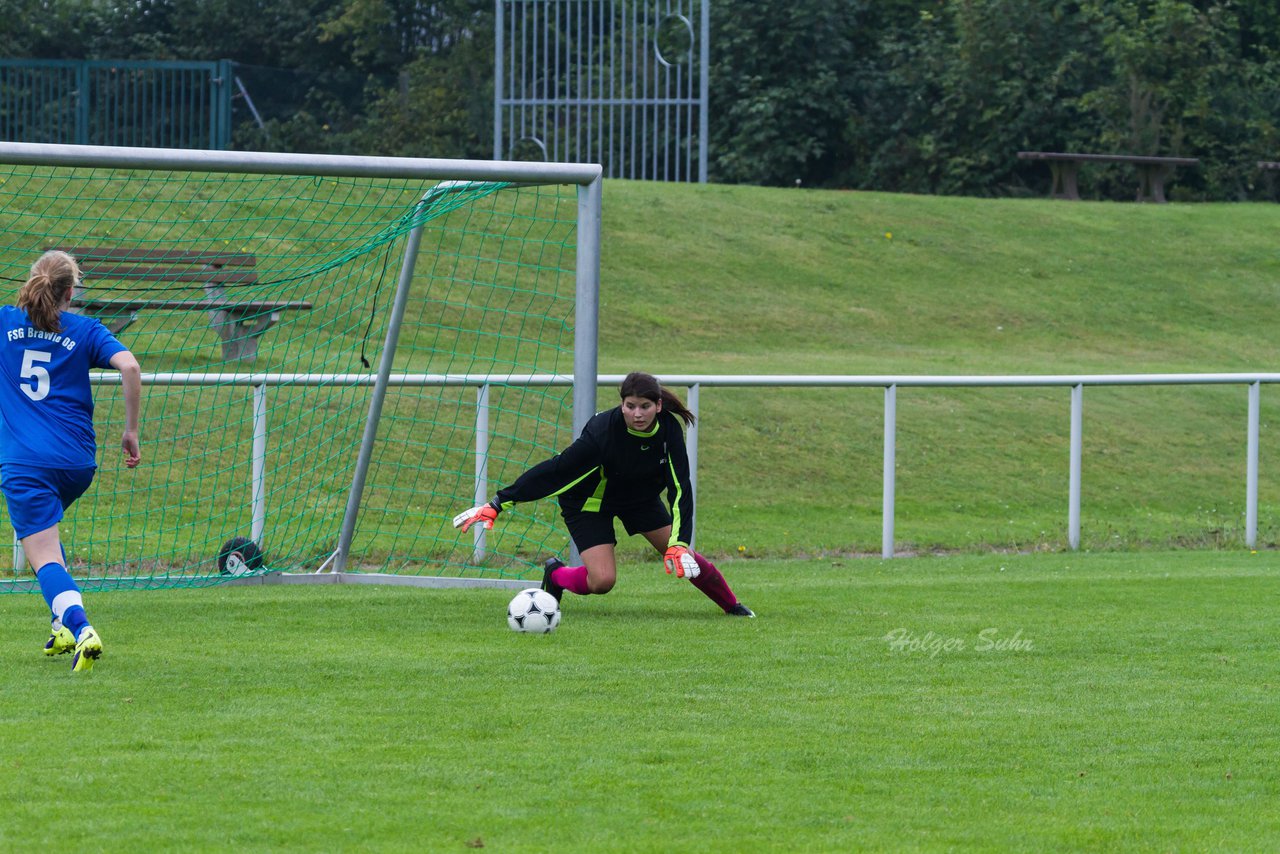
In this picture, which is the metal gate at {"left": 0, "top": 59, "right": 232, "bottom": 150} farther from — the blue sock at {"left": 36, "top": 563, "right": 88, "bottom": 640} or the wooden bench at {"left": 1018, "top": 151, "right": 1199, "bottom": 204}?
the blue sock at {"left": 36, "top": 563, "right": 88, "bottom": 640}

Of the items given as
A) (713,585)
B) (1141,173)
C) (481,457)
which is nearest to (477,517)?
(713,585)

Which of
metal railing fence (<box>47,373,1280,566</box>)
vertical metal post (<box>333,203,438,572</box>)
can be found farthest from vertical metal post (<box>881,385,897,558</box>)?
vertical metal post (<box>333,203,438,572</box>)

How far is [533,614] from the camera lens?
7.66m

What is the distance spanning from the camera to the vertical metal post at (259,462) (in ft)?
33.3

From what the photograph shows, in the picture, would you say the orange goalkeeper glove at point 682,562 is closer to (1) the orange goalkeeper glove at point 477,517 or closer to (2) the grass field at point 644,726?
(2) the grass field at point 644,726

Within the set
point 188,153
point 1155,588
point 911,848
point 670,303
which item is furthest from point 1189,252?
point 911,848

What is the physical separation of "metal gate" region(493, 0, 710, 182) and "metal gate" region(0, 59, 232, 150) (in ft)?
14.4

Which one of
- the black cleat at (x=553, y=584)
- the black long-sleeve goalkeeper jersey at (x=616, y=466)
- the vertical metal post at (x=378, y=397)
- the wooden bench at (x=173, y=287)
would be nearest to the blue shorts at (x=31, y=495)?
the black long-sleeve goalkeeper jersey at (x=616, y=466)

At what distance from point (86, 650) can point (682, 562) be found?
2.45 meters

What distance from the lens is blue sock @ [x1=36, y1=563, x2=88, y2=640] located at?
6535mm

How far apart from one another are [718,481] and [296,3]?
22.0 meters

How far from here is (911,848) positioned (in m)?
4.43

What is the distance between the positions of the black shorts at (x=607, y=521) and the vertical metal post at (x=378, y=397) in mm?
1726

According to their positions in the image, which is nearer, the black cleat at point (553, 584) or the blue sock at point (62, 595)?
the blue sock at point (62, 595)
